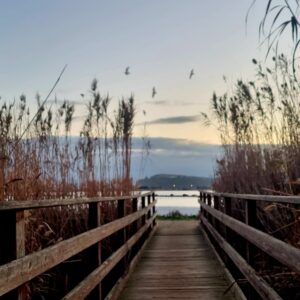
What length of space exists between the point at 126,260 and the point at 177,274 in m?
0.62

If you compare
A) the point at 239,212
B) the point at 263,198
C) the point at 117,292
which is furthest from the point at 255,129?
the point at 263,198

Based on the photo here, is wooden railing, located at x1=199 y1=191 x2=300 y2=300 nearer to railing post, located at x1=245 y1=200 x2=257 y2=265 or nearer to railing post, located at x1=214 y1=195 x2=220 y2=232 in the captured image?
railing post, located at x1=245 y1=200 x2=257 y2=265

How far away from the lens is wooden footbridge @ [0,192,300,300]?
275 centimetres

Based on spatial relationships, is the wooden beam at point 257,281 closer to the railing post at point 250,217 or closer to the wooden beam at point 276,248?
the railing post at point 250,217

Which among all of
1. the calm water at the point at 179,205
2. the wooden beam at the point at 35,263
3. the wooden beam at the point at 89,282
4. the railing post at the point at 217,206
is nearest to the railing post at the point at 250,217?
the wooden beam at the point at 89,282

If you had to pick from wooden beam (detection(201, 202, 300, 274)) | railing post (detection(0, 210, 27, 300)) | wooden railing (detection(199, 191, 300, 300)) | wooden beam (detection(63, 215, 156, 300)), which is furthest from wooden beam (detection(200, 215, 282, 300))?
railing post (detection(0, 210, 27, 300))

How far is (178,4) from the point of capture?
392 inches

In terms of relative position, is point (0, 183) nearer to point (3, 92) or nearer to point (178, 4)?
point (3, 92)

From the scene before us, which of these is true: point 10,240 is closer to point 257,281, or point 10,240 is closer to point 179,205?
point 257,281

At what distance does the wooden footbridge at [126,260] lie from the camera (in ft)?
9.02

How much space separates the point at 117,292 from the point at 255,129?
144 inches

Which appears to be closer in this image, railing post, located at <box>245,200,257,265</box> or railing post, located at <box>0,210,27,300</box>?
railing post, located at <box>0,210,27,300</box>

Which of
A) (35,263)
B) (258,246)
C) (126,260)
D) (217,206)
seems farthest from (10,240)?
(217,206)

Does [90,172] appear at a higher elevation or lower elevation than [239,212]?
higher
